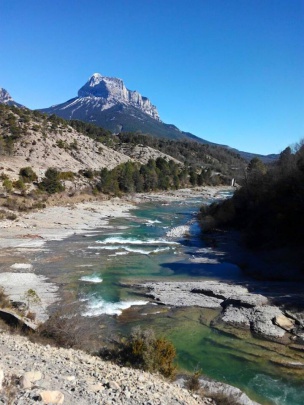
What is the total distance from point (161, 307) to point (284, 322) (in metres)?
6.63

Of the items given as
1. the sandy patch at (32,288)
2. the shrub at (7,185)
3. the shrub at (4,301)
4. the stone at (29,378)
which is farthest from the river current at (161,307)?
the shrub at (7,185)

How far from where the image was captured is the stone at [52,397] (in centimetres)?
797

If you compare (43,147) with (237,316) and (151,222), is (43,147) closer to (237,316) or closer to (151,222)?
(151,222)

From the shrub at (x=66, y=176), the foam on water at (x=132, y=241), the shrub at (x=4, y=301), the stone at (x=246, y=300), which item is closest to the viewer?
the shrub at (x=4, y=301)

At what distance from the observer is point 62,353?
11617 mm

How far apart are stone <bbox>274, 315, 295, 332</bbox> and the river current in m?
2.04

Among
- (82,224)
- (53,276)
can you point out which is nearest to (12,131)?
(82,224)

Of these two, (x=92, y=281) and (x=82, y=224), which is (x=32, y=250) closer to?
(x=92, y=281)

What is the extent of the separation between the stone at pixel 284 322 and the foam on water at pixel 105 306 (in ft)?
24.0

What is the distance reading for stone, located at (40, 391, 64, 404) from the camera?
314 inches

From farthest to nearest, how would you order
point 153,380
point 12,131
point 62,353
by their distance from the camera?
point 12,131 → point 62,353 → point 153,380

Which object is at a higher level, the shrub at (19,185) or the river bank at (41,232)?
the shrub at (19,185)

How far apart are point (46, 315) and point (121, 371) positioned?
26.4 ft

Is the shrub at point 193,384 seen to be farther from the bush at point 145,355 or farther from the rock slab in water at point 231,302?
the rock slab in water at point 231,302
